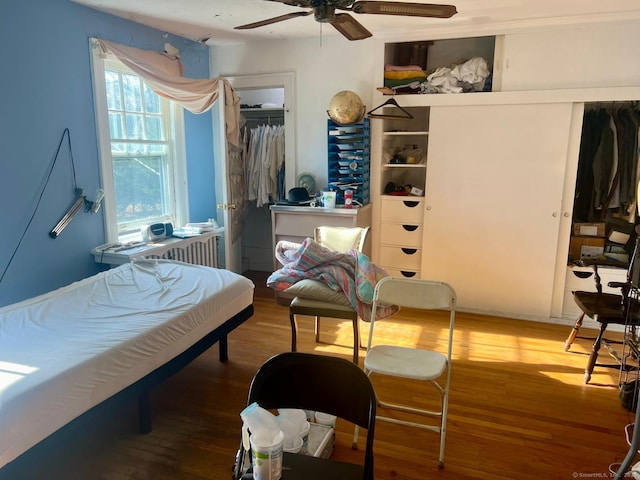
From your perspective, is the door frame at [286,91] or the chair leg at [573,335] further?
the door frame at [286,91]

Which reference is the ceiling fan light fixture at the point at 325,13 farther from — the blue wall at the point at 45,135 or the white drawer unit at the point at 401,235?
the white drawer unit at the point at 401,235

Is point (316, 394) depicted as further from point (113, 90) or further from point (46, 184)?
point (113, 90)

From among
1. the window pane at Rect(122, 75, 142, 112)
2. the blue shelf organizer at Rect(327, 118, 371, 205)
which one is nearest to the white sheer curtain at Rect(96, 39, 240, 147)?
the window pane at Rect(122, 75, 142, 112)

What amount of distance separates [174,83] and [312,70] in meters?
1.42

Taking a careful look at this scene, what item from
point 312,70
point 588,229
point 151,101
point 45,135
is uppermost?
point 312,70

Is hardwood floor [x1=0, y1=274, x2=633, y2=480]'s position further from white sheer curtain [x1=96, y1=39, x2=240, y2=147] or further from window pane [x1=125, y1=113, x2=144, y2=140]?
white sheer curtain [x1=96, y1=39, x2=240, y2=147]

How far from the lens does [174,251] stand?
3.89 m

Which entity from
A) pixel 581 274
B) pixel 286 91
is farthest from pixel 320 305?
pixel 286 91

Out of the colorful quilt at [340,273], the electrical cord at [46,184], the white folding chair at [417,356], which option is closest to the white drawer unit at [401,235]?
the colorful quilt at [340,273]

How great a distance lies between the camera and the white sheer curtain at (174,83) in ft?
11.4

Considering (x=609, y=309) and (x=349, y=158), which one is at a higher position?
(x=349, y=158)

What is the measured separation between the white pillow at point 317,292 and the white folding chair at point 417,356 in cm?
56

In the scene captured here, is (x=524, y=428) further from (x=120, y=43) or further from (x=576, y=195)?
(x=120, y=43)

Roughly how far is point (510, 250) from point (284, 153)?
244 centimetres
